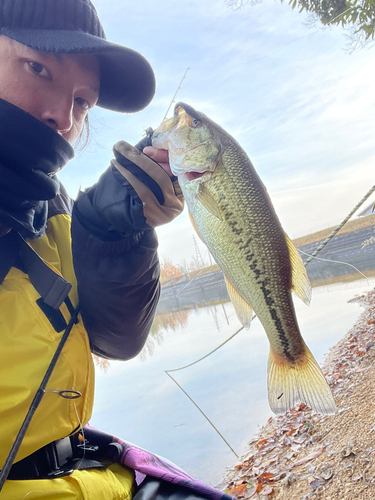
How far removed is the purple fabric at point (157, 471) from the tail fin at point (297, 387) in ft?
2.34

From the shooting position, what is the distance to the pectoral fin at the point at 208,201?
1.45m

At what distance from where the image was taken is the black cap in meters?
1.40

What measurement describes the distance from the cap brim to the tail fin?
5.10ft

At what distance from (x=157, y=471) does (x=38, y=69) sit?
2006 mm

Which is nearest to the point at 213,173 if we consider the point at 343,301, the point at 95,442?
the point at 95,442

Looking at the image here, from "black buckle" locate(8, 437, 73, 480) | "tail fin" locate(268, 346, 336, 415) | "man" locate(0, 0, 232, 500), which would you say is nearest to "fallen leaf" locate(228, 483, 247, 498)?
"man" locate(0, 0, 232, 500)

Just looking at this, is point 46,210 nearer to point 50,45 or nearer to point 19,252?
point 19,252

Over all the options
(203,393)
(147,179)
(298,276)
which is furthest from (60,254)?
(203,393)

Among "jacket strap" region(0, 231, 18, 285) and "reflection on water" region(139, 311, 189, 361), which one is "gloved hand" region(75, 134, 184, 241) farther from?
"reflection on water" region(139, 311, 189, 361)

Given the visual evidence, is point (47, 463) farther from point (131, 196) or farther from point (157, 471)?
point (131, 196)

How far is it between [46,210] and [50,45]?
0.75 meters

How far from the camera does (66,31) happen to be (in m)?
1.50

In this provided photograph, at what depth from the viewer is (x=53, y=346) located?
1.45m

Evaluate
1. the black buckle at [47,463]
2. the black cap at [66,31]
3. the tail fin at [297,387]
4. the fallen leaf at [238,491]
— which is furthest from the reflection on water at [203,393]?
the black cap at [66,31]
